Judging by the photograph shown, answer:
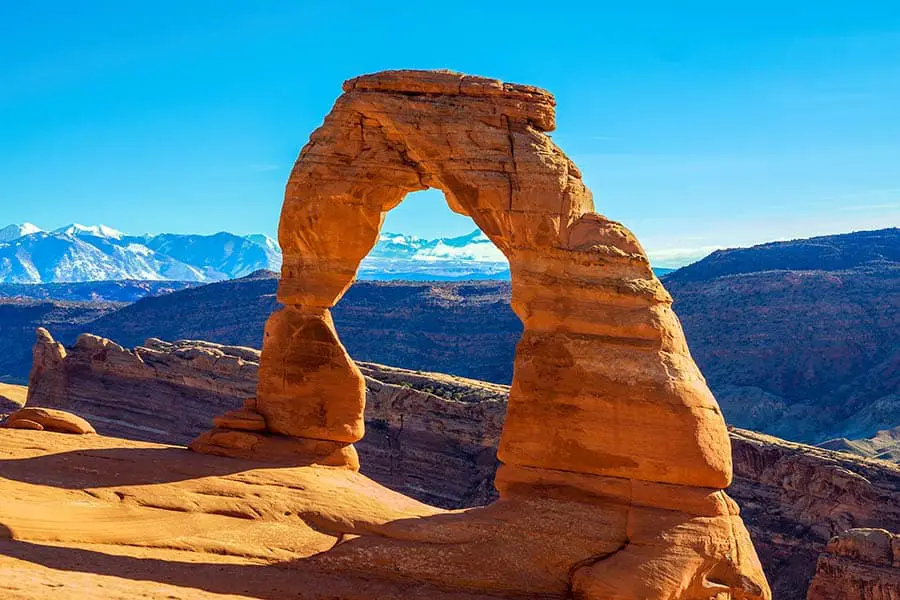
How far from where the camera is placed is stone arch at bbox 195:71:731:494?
20297mm

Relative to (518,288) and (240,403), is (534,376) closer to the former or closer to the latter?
(518,288)

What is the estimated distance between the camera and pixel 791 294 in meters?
86.8

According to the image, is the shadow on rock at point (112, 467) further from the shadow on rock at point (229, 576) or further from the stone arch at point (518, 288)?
the shadow on rock at point (229, 576)

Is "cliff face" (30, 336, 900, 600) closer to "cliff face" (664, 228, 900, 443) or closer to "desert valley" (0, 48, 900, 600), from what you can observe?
"desert valley" (0, 48, 900, 600)

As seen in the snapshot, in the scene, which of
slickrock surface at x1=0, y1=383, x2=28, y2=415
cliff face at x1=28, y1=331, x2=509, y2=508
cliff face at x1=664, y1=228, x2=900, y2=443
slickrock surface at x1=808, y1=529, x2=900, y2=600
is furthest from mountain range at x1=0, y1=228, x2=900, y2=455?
slickrock surface at x1=0, y1=383, x2=28, y2=415

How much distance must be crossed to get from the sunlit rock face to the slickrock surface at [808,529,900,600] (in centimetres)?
1063

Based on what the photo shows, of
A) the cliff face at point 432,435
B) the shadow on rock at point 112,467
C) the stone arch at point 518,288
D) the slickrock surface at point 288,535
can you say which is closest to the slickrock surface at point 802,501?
the cliff face at point 432,435

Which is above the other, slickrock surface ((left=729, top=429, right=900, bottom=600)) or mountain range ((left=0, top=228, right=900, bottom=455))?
mountain range ((left=0, top=228, right=900, bottom=455))

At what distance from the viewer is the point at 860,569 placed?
2992 cm

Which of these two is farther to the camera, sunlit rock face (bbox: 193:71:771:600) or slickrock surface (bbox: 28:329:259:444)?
slickrock surface (bbox: 28:329:259:444)

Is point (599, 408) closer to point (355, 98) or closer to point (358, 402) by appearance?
point (358, 402)

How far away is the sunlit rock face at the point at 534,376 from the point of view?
19.5 m

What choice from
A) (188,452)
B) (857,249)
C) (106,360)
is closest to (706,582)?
(188,452)

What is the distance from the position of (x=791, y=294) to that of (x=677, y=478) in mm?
70544
